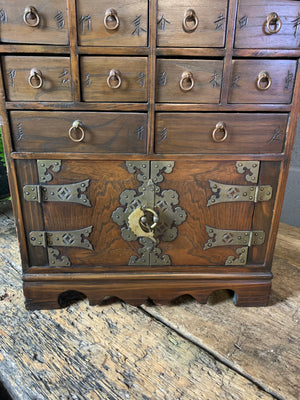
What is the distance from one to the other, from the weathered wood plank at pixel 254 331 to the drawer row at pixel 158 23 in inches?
34.2

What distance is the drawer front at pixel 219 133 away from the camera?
3.08 feet

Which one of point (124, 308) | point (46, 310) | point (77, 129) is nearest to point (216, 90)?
point (77, 129)

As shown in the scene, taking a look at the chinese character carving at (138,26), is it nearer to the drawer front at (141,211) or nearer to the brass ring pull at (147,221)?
the drawer front at (141,211)

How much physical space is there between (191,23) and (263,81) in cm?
26

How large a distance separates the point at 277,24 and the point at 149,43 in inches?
14.0

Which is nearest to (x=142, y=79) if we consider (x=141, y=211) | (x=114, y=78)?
(x=114, y=78)

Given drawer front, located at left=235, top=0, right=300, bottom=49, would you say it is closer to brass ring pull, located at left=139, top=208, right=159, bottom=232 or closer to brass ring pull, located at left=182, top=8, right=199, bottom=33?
brass ring pull, located at left=182, top=8, right=199, bottom=33

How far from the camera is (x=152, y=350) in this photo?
95cm

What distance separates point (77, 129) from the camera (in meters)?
0.93

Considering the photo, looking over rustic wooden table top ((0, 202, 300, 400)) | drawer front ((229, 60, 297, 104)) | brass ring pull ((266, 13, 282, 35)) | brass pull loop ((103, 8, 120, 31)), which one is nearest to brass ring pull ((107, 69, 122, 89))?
brass pull loop ((103, 8, 120, 31))

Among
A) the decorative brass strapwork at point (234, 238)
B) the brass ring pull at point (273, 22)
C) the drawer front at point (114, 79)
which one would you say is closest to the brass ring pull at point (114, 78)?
the drawer front at point (114, 79)

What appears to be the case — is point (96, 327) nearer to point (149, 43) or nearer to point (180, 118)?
point (180, 118)

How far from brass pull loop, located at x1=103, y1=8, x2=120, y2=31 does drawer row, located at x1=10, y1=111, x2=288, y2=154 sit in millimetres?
229

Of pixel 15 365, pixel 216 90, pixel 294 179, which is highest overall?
pixel 216 90
